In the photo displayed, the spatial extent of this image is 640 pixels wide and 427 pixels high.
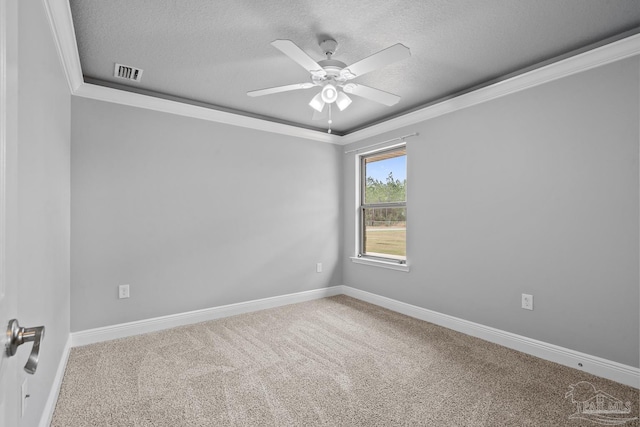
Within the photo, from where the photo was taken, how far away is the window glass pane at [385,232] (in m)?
3.89

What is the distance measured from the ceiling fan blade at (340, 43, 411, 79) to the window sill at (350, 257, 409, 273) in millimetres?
2306

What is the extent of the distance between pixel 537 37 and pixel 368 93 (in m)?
1.19

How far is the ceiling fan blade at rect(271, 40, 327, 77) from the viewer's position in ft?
5.76

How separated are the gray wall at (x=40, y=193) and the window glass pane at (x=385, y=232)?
3.23 meters

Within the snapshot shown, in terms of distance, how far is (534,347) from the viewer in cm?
261

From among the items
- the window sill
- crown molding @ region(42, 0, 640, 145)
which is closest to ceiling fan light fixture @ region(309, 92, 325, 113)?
crown molding @ region(42, 0, 640, 145)

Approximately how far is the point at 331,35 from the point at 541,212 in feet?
6.96

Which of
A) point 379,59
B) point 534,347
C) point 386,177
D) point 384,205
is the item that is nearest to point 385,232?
point 384,205

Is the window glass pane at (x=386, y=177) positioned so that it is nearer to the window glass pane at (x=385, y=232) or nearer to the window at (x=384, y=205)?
the window at (x=384, y=205)

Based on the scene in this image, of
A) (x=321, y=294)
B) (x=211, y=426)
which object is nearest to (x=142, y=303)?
(x=211, y=426)

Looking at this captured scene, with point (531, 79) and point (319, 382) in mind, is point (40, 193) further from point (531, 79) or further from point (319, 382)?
point (531, 79)

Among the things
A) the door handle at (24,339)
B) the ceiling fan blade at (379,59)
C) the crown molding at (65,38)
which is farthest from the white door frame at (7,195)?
the ceiling fan blade at (379,59)

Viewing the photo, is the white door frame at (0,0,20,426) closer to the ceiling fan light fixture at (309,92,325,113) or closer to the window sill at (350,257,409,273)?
the ceiling fan light fixture at (309,92,325,113)

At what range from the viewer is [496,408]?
192cm
